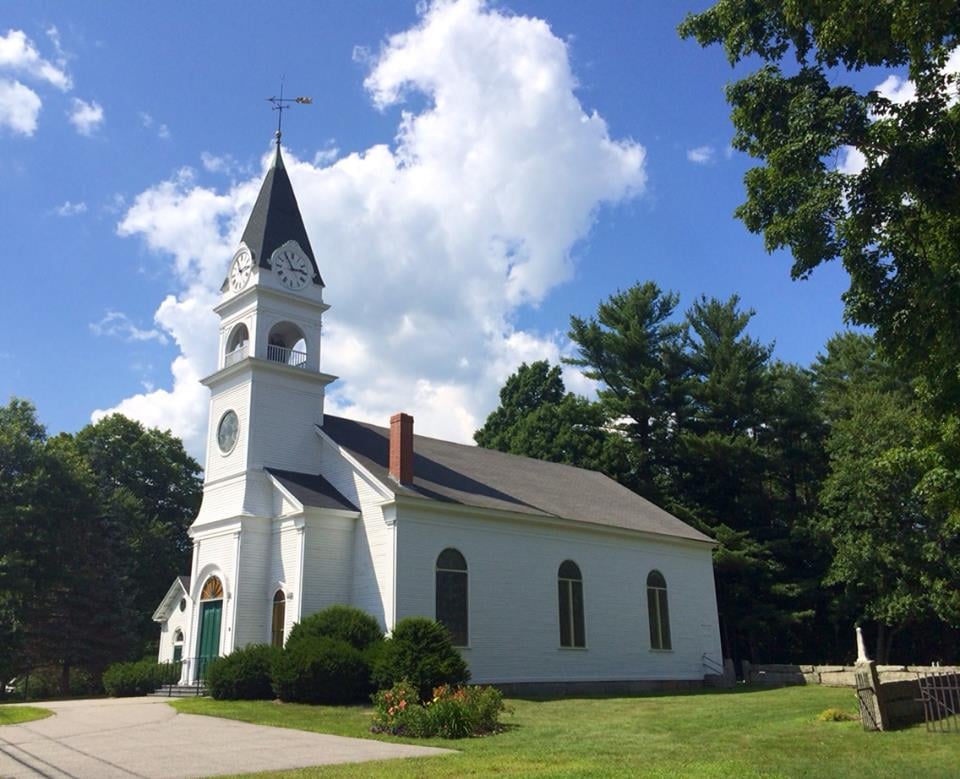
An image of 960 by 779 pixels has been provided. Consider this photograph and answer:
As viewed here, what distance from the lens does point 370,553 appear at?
2631 cm

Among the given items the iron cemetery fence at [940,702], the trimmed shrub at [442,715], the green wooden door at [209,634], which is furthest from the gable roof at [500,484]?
the iron cemetery fence at [940,702]

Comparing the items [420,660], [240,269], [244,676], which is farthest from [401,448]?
[240,269]

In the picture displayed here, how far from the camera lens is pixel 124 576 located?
42.7m

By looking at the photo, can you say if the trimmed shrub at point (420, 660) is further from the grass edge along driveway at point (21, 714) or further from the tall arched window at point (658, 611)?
the tall arched window at point (658, 611)

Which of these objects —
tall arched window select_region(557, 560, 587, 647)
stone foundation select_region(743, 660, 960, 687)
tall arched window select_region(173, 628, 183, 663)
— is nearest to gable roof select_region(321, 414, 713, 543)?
tall arched window select_region(557, 560, 587, 647)

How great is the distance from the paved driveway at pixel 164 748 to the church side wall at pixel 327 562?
24.2 feet

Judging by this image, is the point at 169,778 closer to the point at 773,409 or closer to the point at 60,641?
the point at 60,641

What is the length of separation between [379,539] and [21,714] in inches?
396

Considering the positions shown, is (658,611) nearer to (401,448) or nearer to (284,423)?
(401,448)

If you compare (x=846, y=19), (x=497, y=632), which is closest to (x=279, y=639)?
(x=497, y=632)

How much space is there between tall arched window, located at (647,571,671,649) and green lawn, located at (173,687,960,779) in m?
10.1

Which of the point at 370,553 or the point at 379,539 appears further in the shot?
the point at 370,553

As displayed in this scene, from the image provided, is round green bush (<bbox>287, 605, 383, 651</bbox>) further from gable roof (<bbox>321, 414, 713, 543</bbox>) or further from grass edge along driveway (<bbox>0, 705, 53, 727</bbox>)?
grass edge along driveway (<bbox>0, 705, 53, 727</bbox>)

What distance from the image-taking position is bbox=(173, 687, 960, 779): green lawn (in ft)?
37.1
